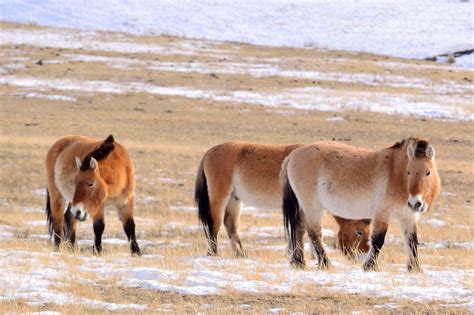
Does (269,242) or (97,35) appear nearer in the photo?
(269,242)

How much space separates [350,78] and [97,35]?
69.9 ft

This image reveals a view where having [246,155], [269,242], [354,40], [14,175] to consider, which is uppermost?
[246,155]

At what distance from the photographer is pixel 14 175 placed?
2044 centimetres

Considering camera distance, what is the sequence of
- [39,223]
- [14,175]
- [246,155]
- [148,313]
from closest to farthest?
[148,313] → [246,155] → [39,223] → [14,175]

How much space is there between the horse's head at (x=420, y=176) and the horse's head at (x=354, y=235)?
1.86m

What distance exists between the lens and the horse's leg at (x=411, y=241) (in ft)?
31.7

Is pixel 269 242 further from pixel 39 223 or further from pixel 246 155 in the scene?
pixel 39 223

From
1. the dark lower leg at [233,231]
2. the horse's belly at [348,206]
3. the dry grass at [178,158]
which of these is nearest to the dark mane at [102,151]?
the dry grass at [178,158]

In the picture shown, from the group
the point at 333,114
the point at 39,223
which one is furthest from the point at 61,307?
the point at 333,114

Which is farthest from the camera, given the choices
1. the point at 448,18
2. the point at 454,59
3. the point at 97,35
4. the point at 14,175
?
the point at 448,18

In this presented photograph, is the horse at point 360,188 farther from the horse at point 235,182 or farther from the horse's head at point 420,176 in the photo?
the horse at point 235,182

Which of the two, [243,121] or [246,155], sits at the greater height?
[246,155]

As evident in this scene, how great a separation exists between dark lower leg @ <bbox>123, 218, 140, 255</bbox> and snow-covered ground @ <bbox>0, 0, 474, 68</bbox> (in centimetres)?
4852

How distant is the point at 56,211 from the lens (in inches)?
508
